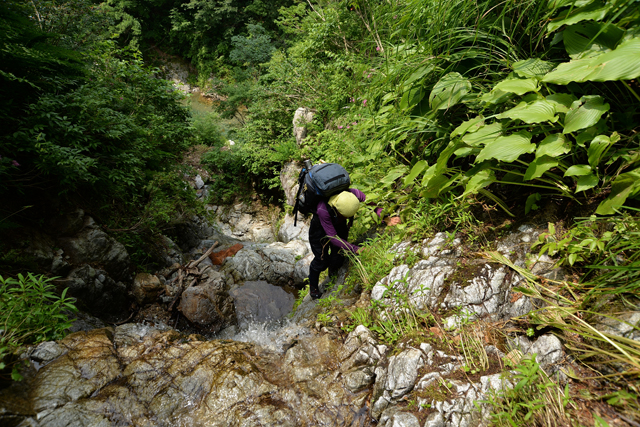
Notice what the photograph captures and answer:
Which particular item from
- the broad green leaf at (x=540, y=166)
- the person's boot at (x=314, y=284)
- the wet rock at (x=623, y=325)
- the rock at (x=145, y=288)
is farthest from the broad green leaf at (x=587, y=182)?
the rock at (x=145, y=288)

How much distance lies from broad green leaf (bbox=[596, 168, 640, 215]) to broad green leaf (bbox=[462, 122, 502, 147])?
2.49 feet

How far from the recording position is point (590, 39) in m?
1.83

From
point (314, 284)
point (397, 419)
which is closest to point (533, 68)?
point (397, 419)

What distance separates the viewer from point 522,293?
2043mm

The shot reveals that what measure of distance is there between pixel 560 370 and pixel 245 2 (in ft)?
93.7

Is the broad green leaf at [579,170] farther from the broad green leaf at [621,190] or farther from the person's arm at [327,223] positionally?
the person's arm at [327,223]

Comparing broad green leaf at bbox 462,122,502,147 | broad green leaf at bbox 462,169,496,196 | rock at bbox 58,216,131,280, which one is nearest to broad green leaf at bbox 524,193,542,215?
broad green leaf at bbox 462,169,496,196

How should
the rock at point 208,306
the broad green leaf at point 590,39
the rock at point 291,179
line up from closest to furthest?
A: the broad green leaf at point 590,39 < the rock at point 208,306 < the rock at point 291,179

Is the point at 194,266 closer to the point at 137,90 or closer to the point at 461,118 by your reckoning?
the point at 137,90

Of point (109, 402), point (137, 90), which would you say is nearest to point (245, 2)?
point (137, 90)

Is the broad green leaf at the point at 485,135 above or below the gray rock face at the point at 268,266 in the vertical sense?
above

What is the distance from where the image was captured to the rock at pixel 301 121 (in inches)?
352

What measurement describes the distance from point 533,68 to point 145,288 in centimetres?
578

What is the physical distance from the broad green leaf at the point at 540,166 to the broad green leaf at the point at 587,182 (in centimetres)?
18
